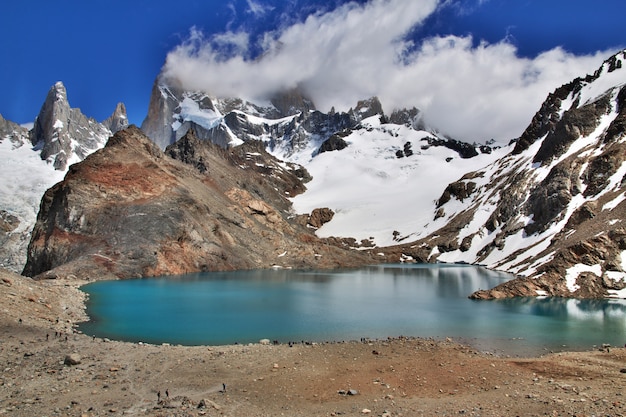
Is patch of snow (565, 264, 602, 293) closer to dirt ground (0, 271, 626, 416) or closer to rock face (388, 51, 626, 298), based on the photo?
rock face (388, 51, 626, 298)

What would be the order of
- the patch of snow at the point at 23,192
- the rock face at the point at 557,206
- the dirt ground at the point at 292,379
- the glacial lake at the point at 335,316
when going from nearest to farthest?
the dirt ground at the point at 292,379 → the glacial lake at the point at 335,316 → the rock face at the point at 557,206 → the patch of snow at the point at 23,192

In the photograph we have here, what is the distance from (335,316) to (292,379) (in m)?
20.4

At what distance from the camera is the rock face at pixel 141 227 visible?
71688 millimetres

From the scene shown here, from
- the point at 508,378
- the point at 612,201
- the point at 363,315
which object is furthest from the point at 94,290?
the point at 612,201

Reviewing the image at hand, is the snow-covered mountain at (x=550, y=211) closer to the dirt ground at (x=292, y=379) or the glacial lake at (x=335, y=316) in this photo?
the glacial lake at (x=335, y=316)

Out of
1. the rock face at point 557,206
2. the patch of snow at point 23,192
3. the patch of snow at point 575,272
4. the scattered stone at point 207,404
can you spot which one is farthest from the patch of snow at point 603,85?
the patch of snow at point 23,192

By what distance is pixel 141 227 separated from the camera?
76500mm

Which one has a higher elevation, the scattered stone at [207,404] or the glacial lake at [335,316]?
the glacial lake at [335,316]

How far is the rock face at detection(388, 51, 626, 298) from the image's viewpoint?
53094mm

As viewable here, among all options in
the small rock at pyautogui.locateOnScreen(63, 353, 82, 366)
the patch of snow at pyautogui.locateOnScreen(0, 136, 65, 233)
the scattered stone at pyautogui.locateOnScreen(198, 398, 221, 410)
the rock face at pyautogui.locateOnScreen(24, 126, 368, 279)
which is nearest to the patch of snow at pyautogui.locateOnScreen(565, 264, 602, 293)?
the scattered stone at pyautogui.locateOnScreen(198, 398, 221, 410)

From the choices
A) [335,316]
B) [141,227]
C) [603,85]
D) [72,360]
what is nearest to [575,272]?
[335,316]

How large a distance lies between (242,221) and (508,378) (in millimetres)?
89295

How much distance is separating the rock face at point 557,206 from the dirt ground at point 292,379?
30349 millimetres

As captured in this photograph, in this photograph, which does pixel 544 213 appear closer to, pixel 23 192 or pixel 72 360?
pixel 72 360
